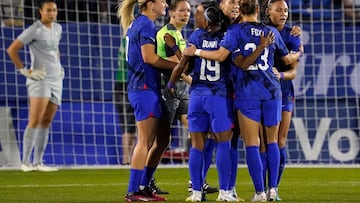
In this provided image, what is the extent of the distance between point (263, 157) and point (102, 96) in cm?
687

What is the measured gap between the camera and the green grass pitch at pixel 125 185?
10.5 meters

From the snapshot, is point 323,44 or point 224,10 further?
point 323,44

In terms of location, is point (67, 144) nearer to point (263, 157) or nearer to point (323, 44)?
point (323, 44)

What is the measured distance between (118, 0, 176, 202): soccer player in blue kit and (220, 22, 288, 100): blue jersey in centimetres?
66

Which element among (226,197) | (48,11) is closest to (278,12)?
(226,197)

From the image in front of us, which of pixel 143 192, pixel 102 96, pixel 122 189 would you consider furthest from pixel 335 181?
pixel 102 96

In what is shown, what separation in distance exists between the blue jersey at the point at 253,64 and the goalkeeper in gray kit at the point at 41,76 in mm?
6039

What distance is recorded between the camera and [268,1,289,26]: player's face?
10352 millimetres

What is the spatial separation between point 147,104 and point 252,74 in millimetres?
971

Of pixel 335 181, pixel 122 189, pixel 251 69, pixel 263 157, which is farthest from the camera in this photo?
pixel 335 181

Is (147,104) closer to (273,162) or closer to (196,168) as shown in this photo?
(196,168)

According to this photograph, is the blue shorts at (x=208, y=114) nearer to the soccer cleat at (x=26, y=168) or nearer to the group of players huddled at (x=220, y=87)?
the group of players huddled at (x=220, y=87)

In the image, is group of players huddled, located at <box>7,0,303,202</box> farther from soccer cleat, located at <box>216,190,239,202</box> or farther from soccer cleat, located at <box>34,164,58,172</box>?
soccer cleat, located at <box>34,164,58,172</box>

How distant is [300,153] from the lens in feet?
55.6
